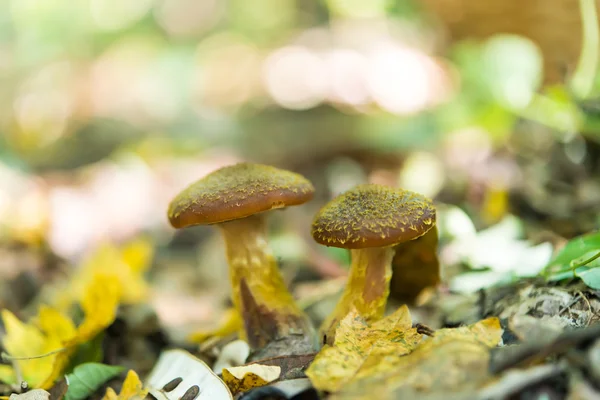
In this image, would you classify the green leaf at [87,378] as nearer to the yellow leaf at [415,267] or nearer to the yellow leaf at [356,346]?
the yellow leaf at [356,346]

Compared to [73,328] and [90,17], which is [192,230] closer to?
[73,328]

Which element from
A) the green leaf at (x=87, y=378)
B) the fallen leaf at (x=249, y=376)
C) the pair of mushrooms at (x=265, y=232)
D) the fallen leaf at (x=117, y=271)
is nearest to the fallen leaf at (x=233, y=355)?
the pair of mushrooms at (x=265, y=232)

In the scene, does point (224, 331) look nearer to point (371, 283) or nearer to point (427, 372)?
point (371, 283)

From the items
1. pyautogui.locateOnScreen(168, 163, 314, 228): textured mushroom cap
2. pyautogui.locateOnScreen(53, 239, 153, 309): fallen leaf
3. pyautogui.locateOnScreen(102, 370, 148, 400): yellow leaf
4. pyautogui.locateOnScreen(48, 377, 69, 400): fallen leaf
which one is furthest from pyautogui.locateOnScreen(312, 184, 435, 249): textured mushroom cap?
pyautogui.locateOnScreen(53, 239, 153, 309): fallen leaf

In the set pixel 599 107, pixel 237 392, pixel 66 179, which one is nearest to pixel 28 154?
pixel 66 179

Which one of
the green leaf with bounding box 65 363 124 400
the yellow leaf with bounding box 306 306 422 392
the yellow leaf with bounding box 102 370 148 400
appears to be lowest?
the green leaf with bounding box 65 363 124 400

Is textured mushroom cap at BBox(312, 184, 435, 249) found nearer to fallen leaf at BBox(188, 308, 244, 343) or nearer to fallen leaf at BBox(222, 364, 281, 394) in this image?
fallen leaf at BBox(222, 364, 281, 394)

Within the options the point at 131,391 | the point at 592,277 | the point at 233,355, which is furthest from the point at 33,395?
the point at 592,277

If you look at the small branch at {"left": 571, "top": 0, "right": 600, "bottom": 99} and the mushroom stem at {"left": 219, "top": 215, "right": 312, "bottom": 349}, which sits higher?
the small branch at {"left": 571, "top": 0, "right": 600, "bottom": 99}
